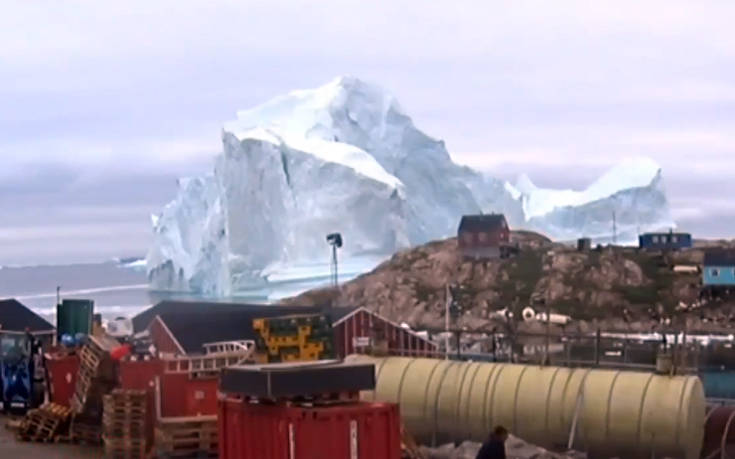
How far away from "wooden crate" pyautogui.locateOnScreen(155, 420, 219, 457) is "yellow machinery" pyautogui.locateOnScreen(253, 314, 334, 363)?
66.9 inches

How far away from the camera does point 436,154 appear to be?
77125 millimetres

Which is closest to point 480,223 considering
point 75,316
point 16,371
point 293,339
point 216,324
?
point 216,324

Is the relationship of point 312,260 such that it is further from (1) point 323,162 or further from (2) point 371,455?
(2) point 371,455

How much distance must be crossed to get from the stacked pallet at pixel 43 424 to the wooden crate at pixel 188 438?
3.11 meters

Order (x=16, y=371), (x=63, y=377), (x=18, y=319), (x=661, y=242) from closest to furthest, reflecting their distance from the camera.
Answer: (x=63, y=377)
(x=16, y=371)
(x=18, y=319)
(x=661, y=242)

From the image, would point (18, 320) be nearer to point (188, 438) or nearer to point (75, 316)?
point (75, 316)

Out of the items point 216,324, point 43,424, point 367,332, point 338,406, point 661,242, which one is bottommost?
point 43,424

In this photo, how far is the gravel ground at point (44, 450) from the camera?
16.8 meters

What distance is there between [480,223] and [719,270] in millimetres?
14799

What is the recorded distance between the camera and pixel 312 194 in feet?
222

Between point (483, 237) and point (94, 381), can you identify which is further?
point (483, 237)

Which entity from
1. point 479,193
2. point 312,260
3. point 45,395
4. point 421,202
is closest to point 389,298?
point 312,260

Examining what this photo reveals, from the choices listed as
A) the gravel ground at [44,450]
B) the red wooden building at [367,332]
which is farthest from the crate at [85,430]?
the red wooden building at [367,332]

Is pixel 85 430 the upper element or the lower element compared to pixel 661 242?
lower
